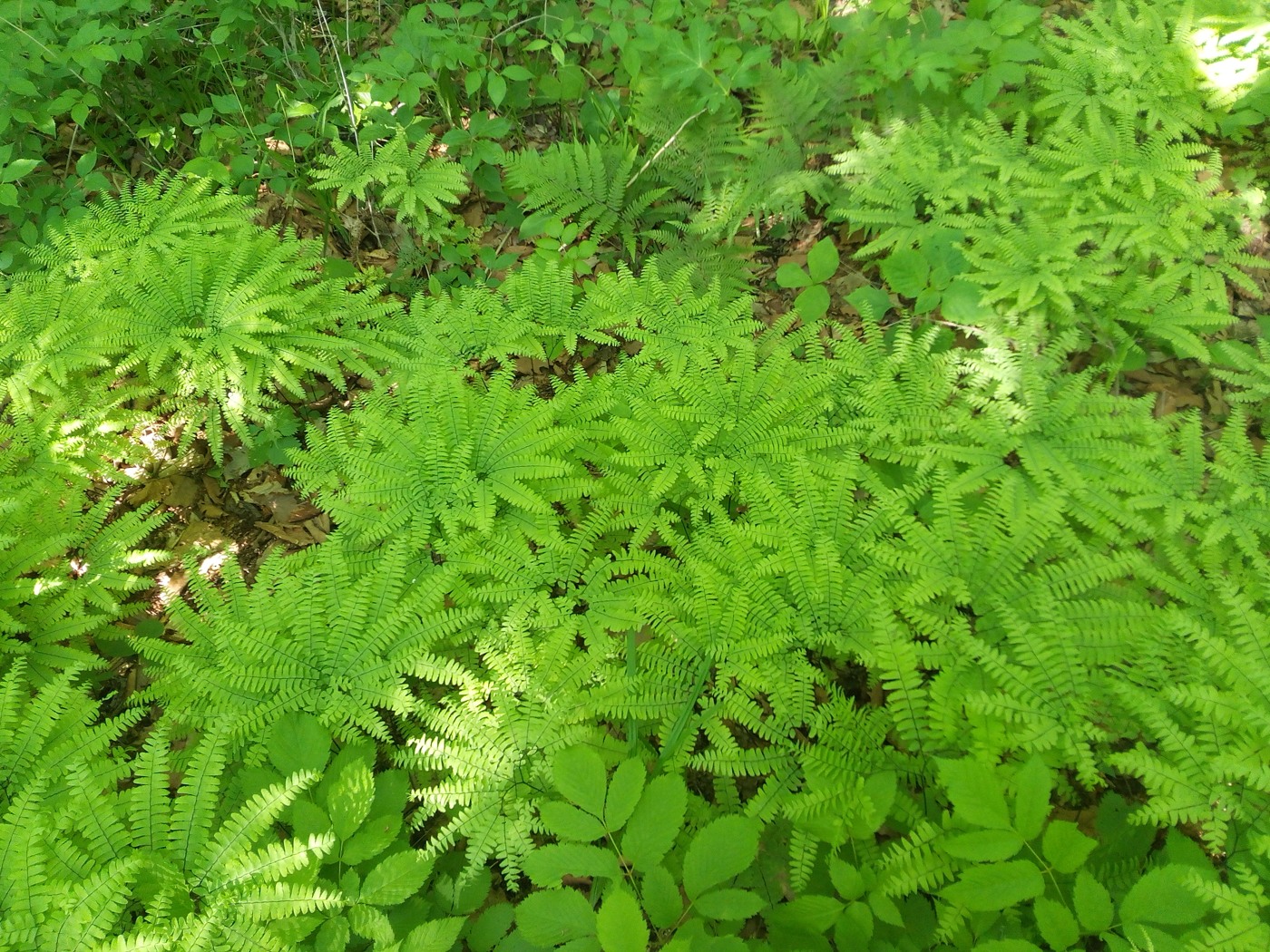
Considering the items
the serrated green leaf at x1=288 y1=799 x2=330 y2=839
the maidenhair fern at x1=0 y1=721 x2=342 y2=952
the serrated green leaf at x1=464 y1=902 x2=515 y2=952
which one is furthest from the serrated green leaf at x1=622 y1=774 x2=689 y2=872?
the serrated green leaf at x1=288 y1=799 x2=330 y2=839

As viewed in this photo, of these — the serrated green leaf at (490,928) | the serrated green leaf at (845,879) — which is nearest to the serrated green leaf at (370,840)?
the serrated green leaf at (490,928)

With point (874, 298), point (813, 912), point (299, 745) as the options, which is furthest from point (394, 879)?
point (874, 298)

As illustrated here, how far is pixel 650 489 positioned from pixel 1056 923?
206 centimetres

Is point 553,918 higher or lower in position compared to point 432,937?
higher

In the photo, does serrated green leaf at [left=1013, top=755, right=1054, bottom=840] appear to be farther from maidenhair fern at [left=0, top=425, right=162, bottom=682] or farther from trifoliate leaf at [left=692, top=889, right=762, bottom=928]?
maidenhair fern at [left=0, top=425, right=162, bottom=682]

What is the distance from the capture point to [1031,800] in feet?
5.69

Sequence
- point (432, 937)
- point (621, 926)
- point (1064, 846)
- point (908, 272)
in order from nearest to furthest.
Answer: point (621, 926), point (1064, 846), point (432, 937), point (908, 272)

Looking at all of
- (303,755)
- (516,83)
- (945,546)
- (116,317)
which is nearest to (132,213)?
(116,317)

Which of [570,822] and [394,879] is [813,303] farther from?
[394,879]

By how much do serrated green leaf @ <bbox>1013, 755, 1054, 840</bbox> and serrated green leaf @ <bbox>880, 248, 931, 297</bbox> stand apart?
2850 mm

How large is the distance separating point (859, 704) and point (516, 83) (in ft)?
15.7

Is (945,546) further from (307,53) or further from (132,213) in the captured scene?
(307,53)

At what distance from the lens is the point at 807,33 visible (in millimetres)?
5027

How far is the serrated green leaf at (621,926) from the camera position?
5.21ft
